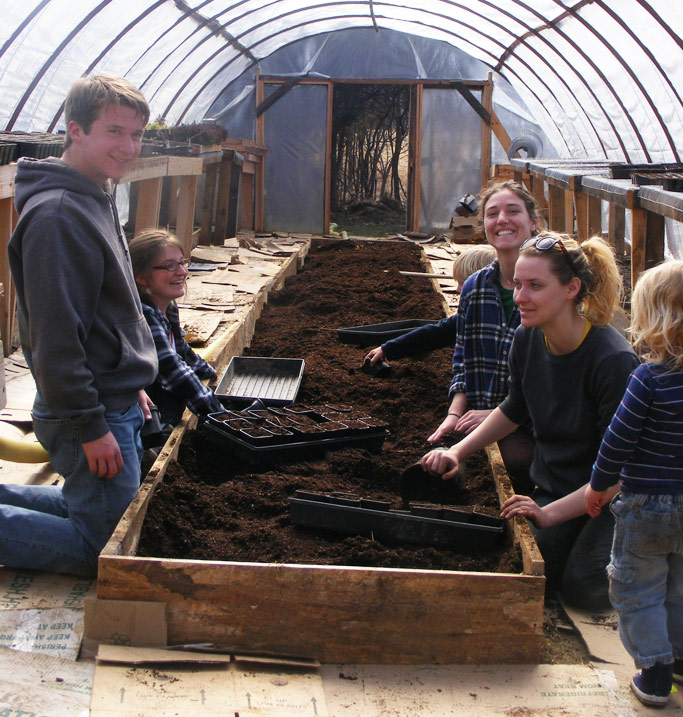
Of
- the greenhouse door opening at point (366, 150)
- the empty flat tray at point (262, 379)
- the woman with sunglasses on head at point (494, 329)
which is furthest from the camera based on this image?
the greenhouse door opening at point (366, 150)

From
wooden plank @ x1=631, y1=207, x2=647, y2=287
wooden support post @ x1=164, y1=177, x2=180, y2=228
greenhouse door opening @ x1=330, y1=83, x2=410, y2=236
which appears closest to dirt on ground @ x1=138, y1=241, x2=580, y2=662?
wooden plank @ x1=631, y1=207, x2=647, y2=287

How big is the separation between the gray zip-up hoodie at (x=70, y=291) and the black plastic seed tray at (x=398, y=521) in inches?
28.4

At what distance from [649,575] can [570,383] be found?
734 millimetres

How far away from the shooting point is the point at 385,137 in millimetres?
17391

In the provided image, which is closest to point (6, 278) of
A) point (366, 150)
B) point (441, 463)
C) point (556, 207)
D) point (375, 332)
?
point (375, 332)

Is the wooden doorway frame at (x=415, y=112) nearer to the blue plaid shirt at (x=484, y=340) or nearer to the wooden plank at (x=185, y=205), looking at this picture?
the wooden plank at (x=185, y=205)

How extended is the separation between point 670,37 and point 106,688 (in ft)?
27.4

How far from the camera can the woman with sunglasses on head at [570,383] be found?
2.60 metres

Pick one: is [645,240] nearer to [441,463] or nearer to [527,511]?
[441,463]

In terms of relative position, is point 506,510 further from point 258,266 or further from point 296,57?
point 296,57

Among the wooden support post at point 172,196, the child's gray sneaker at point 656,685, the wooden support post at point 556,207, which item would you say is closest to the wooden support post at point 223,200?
the wooden support post at point 172,196

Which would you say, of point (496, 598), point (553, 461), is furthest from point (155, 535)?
point (553, 461)

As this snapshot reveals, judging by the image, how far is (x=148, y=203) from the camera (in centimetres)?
836

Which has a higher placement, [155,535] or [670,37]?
[670,37]
